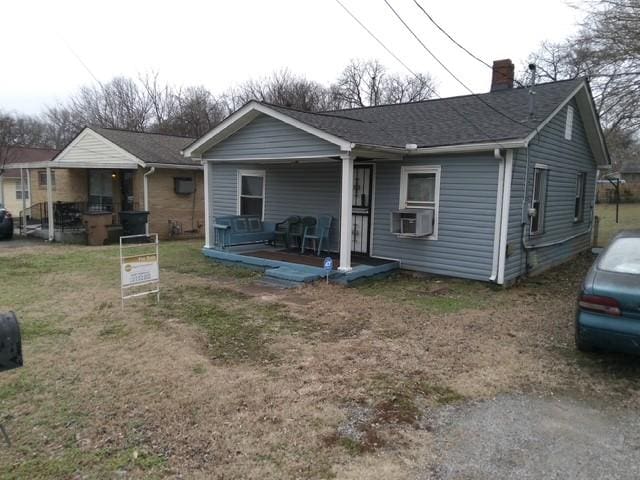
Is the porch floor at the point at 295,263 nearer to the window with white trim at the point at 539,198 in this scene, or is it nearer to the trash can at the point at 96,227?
the window with white trim at the point at 539,198

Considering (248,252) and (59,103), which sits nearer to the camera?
(248,252)

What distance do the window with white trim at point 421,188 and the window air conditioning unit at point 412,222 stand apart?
6.7 inches

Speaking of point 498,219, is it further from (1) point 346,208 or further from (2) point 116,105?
(2) point 116,105

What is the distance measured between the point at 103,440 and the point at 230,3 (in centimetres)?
700

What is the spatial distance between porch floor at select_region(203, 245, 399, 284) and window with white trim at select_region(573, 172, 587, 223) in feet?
19.4

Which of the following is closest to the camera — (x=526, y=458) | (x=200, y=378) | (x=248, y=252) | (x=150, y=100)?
(x=526, y=458)

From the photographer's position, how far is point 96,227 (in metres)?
13.6

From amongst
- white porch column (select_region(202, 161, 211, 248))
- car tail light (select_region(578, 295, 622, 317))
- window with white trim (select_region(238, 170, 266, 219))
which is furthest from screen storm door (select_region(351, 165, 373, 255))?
car tail light (select_region(578, 295, 622, 317))

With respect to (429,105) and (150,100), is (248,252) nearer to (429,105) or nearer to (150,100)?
(429,105)

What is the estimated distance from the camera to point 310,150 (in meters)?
8.62

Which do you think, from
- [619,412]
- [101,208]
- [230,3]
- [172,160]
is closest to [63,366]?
[619,412]

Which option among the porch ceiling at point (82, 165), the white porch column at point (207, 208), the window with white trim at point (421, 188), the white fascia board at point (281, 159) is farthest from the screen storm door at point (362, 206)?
the porch ceiling at point (82, 165)

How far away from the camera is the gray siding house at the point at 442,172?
819 cm

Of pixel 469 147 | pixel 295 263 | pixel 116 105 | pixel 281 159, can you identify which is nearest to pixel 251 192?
pixel 281 159
